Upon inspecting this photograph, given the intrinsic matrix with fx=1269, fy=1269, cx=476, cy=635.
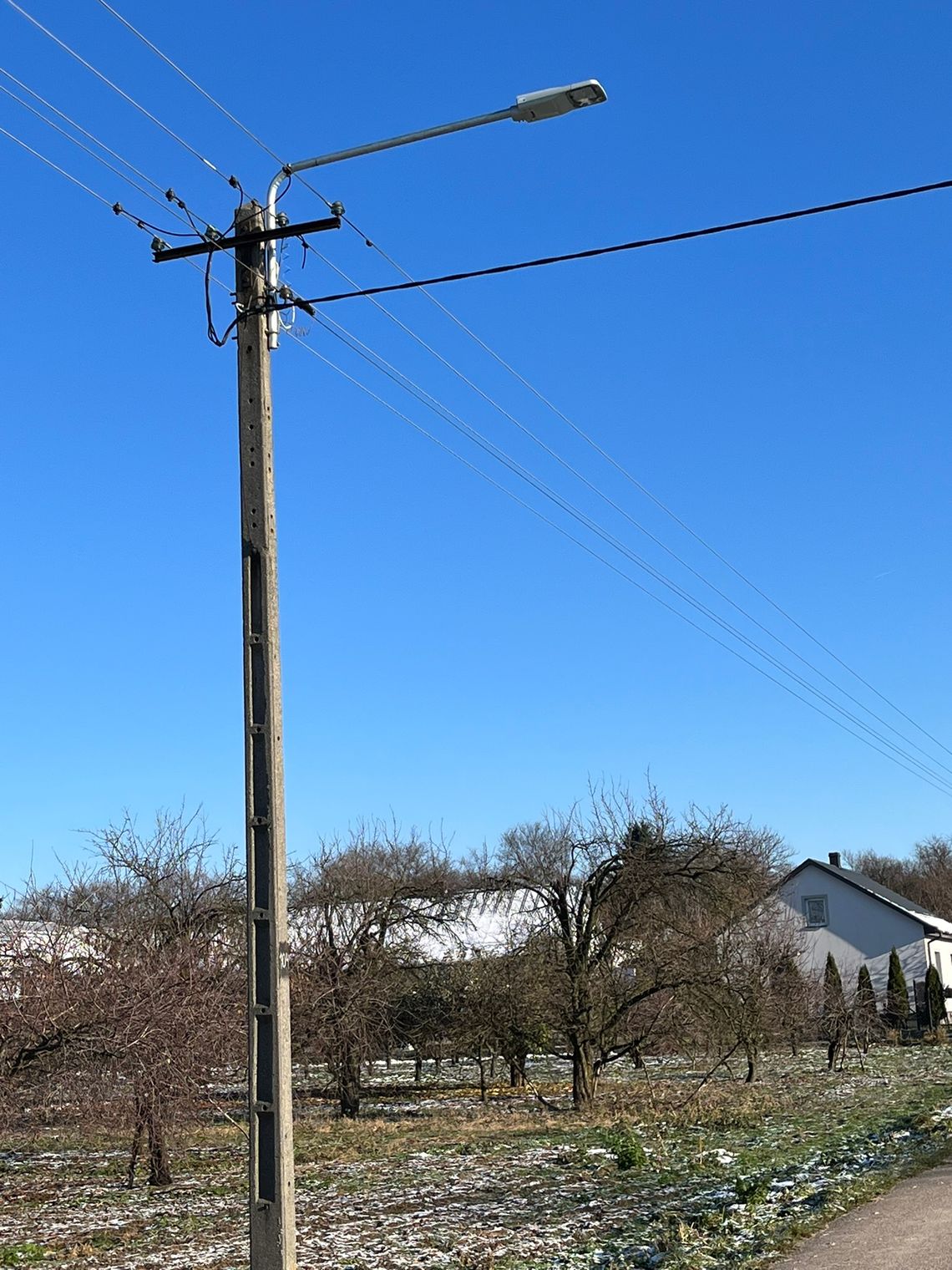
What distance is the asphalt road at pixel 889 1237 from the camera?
928 cm

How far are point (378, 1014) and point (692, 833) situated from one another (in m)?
7.79

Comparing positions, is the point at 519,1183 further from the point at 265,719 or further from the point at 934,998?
the point at 934,998

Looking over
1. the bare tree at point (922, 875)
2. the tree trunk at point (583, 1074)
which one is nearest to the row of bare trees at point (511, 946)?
the tree trunk at point (583, 1074)

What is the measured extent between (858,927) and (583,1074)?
30.5 meters

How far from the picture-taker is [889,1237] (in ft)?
33.3

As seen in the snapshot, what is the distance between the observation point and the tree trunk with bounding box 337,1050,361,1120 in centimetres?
2694

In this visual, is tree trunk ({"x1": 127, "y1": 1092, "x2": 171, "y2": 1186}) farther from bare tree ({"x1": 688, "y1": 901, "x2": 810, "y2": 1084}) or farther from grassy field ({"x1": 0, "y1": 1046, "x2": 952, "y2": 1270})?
bare tree ({"x1": 688, "y1": 901, "x2": 810, "y2": 1084})

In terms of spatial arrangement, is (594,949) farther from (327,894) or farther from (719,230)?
(719,230)

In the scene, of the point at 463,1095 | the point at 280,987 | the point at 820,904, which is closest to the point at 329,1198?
the point at 280,987

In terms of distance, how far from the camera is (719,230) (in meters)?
9.44

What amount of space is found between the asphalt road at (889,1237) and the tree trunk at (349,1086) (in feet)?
53.7

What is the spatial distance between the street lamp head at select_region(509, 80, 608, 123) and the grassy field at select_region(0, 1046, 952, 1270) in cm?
836

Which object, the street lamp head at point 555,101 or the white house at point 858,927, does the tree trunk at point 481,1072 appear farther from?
the white house at point 858,927

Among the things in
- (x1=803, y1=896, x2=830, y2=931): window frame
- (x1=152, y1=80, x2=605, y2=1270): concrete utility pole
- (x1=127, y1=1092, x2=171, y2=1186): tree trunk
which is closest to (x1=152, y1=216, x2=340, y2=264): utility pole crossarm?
(x1=152, y1=80, x2=605, y2=1270): concrete utility pole
